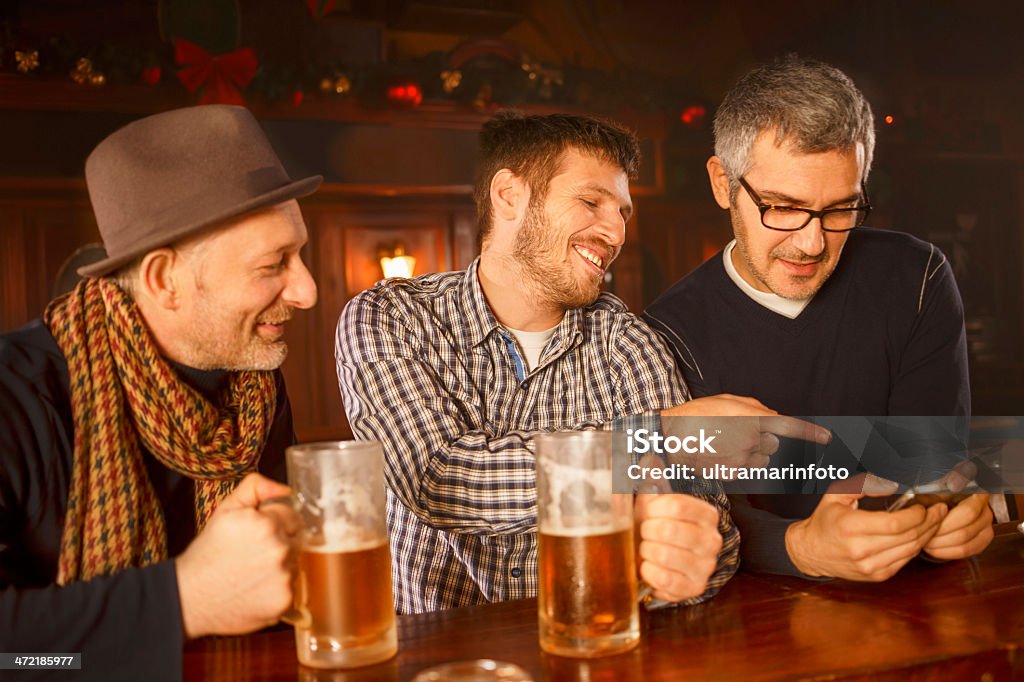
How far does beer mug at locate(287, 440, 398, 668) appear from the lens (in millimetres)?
800

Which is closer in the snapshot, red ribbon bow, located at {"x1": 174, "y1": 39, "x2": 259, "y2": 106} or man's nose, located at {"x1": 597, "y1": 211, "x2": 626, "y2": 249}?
man's nose, located at {"x1": 597, "y1": 211, "x2": 626, "y2": 249}

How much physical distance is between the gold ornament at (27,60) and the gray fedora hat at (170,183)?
3794 mm

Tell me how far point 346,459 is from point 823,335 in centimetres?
137

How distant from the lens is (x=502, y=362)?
1.67 meters

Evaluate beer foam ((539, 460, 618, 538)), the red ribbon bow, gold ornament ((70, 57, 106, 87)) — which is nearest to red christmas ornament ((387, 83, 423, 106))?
the red ribbon bow

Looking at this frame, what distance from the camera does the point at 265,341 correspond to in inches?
51.8

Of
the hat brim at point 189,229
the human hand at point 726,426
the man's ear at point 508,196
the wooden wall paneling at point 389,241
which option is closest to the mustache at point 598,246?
the man's ear at point 508,196

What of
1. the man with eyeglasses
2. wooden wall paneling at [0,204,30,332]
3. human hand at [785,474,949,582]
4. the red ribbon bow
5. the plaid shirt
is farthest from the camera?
the red ribbon bow

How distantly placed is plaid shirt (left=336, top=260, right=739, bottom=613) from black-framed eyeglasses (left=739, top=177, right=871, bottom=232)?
337mm

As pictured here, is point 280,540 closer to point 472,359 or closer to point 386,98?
point 472,359

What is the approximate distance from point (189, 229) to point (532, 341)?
0.74 m

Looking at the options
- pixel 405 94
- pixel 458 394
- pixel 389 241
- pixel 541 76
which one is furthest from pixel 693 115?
pixel 458 394

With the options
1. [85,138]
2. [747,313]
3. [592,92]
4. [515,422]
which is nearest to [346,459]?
[515,422]

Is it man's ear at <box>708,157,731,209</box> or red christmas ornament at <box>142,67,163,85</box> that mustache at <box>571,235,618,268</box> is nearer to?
man's ear at <box>708,157,731,209</box>
